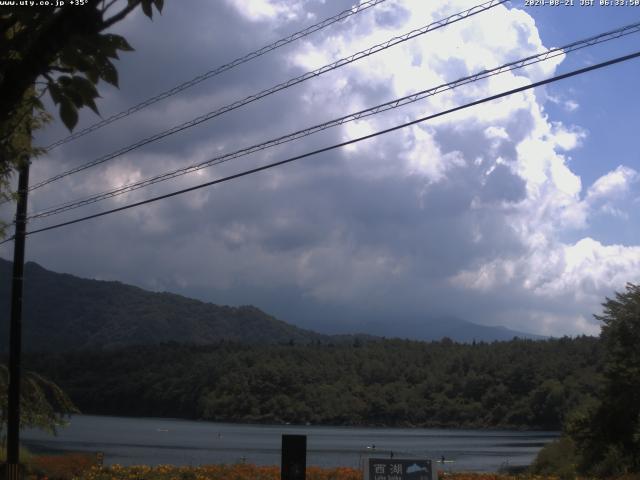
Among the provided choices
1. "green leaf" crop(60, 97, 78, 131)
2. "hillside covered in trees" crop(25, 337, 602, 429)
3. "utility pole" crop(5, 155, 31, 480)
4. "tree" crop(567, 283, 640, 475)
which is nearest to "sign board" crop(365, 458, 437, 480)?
"green leaf" crop(60, 97, 78, 131)

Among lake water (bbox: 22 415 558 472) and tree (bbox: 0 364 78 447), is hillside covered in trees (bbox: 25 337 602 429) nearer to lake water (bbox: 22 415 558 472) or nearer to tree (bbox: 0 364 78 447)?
lake water (bbox: 22 415 558 472)

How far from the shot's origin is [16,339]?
1786 cm

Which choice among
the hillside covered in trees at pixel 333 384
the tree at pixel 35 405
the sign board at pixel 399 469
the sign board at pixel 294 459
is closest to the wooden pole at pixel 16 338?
the tree at pixel 35 405

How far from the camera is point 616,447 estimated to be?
72.1ft

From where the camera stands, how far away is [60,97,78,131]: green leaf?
421cm

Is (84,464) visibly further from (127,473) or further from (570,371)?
(570,371)

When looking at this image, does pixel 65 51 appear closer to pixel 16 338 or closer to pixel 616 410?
pixel 16 338

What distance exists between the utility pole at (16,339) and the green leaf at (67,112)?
12.4 m

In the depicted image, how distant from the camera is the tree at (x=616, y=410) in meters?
22.1

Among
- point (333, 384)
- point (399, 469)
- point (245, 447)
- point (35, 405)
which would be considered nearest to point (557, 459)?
point (35, 405)

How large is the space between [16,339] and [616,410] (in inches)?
611

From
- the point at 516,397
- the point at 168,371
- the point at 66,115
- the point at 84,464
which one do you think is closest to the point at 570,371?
the point at 516,397

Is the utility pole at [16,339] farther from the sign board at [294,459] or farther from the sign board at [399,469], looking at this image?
the sign board at [399,469]

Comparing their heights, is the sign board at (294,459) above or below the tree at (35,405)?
below
